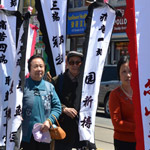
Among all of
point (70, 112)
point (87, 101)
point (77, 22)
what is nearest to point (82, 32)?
point (77, 22)

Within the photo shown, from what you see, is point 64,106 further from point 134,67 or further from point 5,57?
point 134,67

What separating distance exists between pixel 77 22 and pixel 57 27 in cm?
1355

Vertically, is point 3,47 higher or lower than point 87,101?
higher

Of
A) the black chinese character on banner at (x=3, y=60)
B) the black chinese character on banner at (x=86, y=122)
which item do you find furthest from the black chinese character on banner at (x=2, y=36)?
the black chinese character on banner at (x=86, y=122)

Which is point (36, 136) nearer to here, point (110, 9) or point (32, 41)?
point (110, 9)

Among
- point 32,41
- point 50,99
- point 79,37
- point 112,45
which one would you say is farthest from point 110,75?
point 50,99

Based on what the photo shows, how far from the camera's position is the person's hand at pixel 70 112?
3.45 m

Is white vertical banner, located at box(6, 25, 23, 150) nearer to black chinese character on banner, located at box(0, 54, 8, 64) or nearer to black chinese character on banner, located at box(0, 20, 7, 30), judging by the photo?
black chinese character on banner, located at box(0, 54, 8, 64)

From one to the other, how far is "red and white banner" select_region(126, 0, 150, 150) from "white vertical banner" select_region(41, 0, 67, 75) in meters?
1.87

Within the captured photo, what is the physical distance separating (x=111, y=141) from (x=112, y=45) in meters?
10.2

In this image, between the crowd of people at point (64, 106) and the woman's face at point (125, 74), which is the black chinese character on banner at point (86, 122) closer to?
the crowd of people at point (64, 106)

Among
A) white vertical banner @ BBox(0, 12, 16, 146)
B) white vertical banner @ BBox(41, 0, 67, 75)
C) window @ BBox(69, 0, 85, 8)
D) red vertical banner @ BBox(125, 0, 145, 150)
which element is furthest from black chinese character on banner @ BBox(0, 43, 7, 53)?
window @ BBox(69, 0, 85, 8)

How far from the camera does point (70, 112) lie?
11.4ft

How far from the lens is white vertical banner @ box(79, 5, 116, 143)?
10.8 feet
